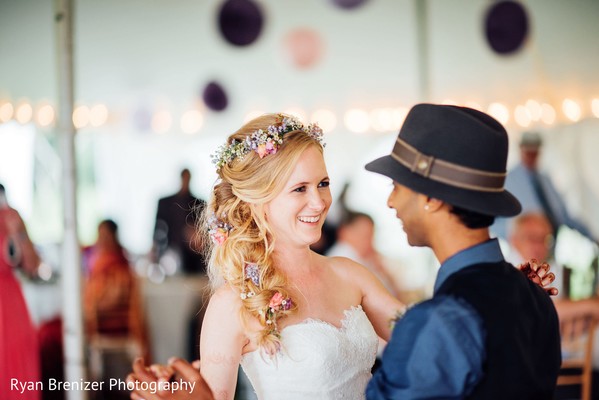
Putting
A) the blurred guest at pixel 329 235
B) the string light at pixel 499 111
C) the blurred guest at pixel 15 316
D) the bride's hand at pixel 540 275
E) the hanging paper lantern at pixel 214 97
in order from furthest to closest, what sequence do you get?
the hanging paper lantern at pixel 214 97, the string light at pixel 499 111, the blurred guest at pixel 329 235, the blurred guest at pixel 15 316, the bride's hand at pixel 540 275

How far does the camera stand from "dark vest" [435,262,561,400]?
4.85 feet

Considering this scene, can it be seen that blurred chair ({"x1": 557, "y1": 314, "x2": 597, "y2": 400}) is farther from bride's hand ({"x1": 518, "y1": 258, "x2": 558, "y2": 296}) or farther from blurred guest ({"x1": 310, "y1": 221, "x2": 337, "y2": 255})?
blurred guest ({"x1": 310, "y1": 221, "x2": 337, "y2": 255})

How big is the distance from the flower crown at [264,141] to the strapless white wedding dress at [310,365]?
553mm

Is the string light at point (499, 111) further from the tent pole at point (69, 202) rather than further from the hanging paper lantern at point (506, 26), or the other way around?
the tent pole at point (69, 202)

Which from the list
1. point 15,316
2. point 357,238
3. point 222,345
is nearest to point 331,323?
point 222,345

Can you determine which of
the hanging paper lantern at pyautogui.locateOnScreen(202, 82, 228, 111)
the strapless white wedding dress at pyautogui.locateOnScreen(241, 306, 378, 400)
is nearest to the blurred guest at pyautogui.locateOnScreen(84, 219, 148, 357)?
the hanging paper lantern at pyautogui.locateOnScreen(202, 82, 228, 111)

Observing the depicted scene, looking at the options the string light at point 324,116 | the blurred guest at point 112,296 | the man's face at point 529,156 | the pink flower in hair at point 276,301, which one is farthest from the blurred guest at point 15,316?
the string light at point 324,116

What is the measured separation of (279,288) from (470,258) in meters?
Result: 0.72

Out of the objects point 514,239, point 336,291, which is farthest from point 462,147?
point 514,239

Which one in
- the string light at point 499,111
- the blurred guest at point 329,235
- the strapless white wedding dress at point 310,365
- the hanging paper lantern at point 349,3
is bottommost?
the blurred guest at point 329,235

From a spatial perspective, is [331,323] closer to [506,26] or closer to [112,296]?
[112,296]

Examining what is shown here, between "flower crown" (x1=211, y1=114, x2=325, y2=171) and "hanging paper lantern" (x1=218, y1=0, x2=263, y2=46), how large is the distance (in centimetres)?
427

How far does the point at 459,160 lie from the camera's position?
1.58m

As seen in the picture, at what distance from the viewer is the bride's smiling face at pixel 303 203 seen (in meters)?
2.09
